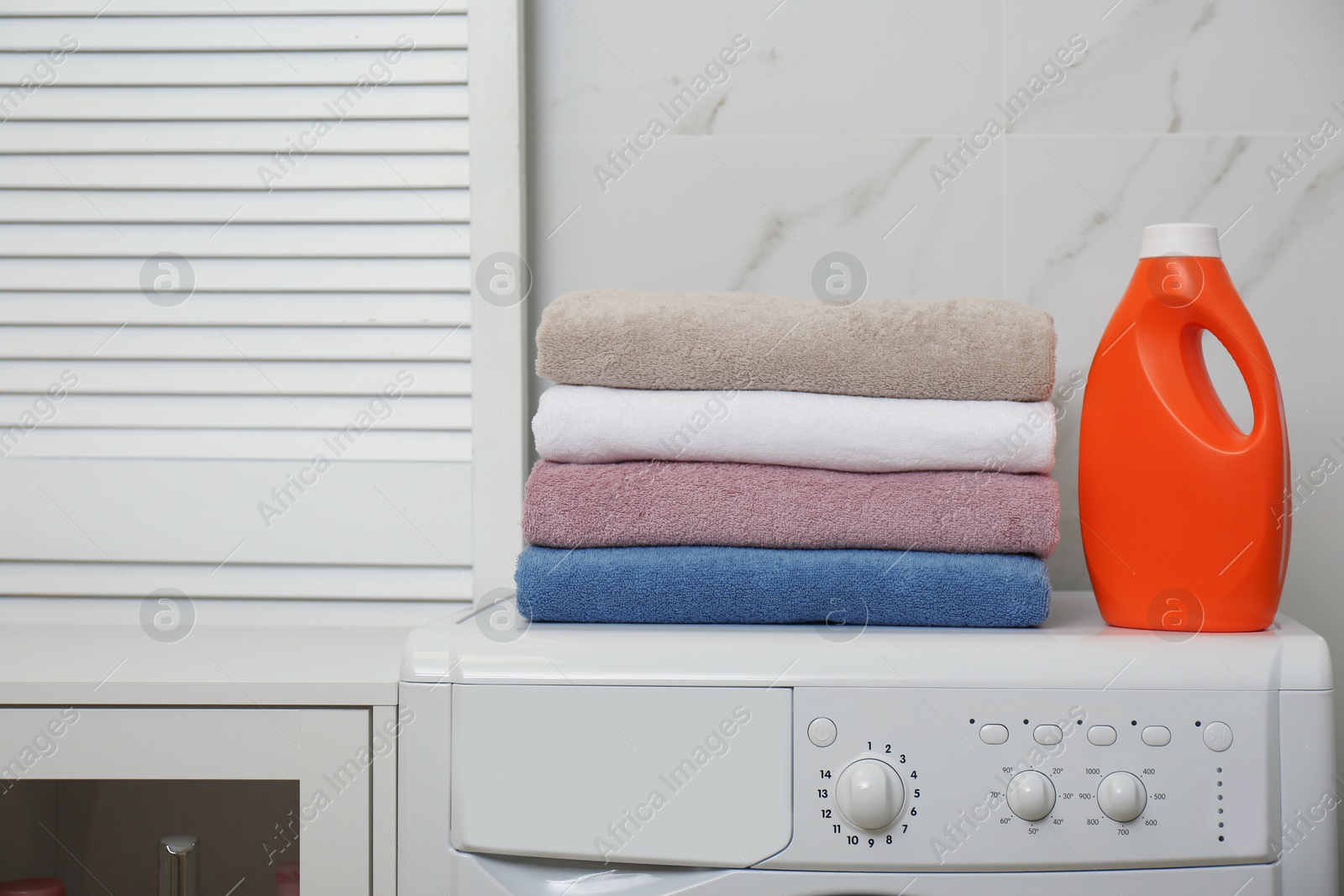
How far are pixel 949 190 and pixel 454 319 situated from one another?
492 mm

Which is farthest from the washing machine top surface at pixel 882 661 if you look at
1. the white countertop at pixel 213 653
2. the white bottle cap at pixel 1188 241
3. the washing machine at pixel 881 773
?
the white bottle cap at pixel 1188 241

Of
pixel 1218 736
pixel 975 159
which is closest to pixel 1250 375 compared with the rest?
pixel 1218 736

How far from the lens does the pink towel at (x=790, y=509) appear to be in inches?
24.9

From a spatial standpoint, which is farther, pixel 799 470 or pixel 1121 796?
pixel 799 470

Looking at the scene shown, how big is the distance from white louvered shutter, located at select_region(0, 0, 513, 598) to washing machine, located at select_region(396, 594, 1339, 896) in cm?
33

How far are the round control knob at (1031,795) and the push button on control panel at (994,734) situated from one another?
2 centimetres

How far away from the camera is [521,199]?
88cm

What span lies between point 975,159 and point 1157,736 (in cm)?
57

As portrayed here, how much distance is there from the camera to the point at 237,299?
0.89 metres

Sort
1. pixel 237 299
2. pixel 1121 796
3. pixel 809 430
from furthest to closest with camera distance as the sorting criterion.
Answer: pixel 237 299 → pixel 809 430 → pixel 1121 796

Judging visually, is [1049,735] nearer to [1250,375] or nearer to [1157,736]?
[1157,736]

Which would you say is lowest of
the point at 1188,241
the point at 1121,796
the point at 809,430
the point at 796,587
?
the point at 1121,796

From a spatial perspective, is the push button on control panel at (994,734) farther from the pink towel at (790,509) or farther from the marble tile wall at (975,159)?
the marble tile wall at (975,159)

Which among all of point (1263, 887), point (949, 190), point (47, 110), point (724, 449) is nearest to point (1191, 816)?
point (1263, 887)
